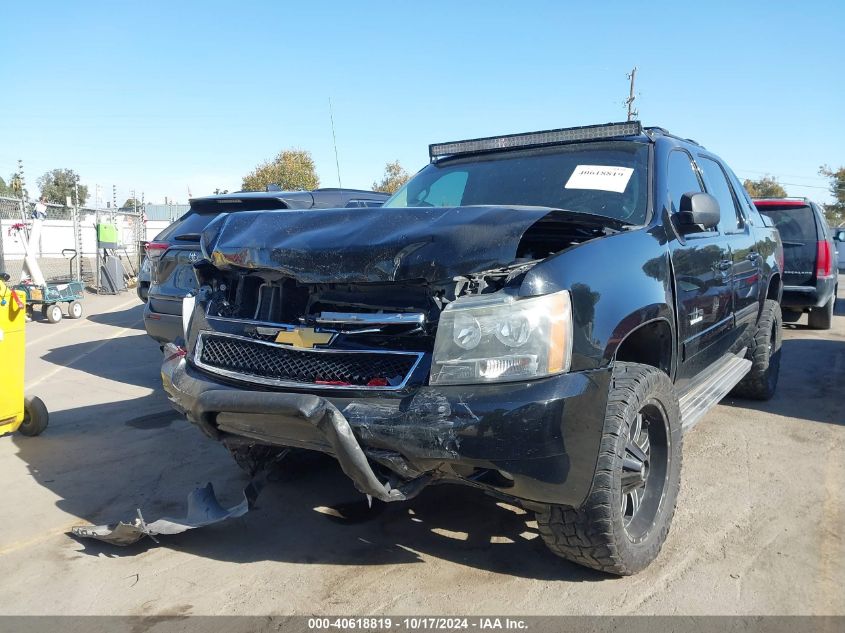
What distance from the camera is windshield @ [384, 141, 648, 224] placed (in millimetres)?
3555

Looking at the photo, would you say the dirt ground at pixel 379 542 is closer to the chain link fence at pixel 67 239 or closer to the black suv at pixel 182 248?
the black suv at pixel 182 248

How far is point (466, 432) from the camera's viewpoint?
2297 millimetres

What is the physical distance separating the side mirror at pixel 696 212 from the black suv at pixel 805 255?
6302mm

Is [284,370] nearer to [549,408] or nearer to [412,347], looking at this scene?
[412,347]

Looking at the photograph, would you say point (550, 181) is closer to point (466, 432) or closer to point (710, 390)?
point (710, 390)

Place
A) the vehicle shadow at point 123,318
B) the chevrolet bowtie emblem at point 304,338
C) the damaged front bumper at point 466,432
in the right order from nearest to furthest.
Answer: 1. the damaged front bumper at point 466,432
2. the chevrolet bowtie emblem at point 304,338
3. the vehicle shadow at point 123,318

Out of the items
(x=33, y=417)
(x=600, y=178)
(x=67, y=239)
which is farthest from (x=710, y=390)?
(x=67, y=239)

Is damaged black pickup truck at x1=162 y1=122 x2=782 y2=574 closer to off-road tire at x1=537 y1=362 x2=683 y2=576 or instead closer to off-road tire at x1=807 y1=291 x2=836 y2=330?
off-road tire at x1=537 y1=362 x2=683 y2=576

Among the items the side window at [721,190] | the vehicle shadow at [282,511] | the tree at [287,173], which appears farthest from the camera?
the tree at [287,173]

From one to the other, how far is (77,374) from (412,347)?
585 centimetres

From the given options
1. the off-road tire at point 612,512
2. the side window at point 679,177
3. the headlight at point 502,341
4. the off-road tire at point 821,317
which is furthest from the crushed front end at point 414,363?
the off-road tire at point 821,317

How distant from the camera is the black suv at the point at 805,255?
29.3 ft

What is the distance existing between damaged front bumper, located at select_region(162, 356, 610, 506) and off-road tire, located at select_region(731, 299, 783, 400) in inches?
136

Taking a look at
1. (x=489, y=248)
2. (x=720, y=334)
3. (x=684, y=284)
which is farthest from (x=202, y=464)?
(x=720, y=334)
